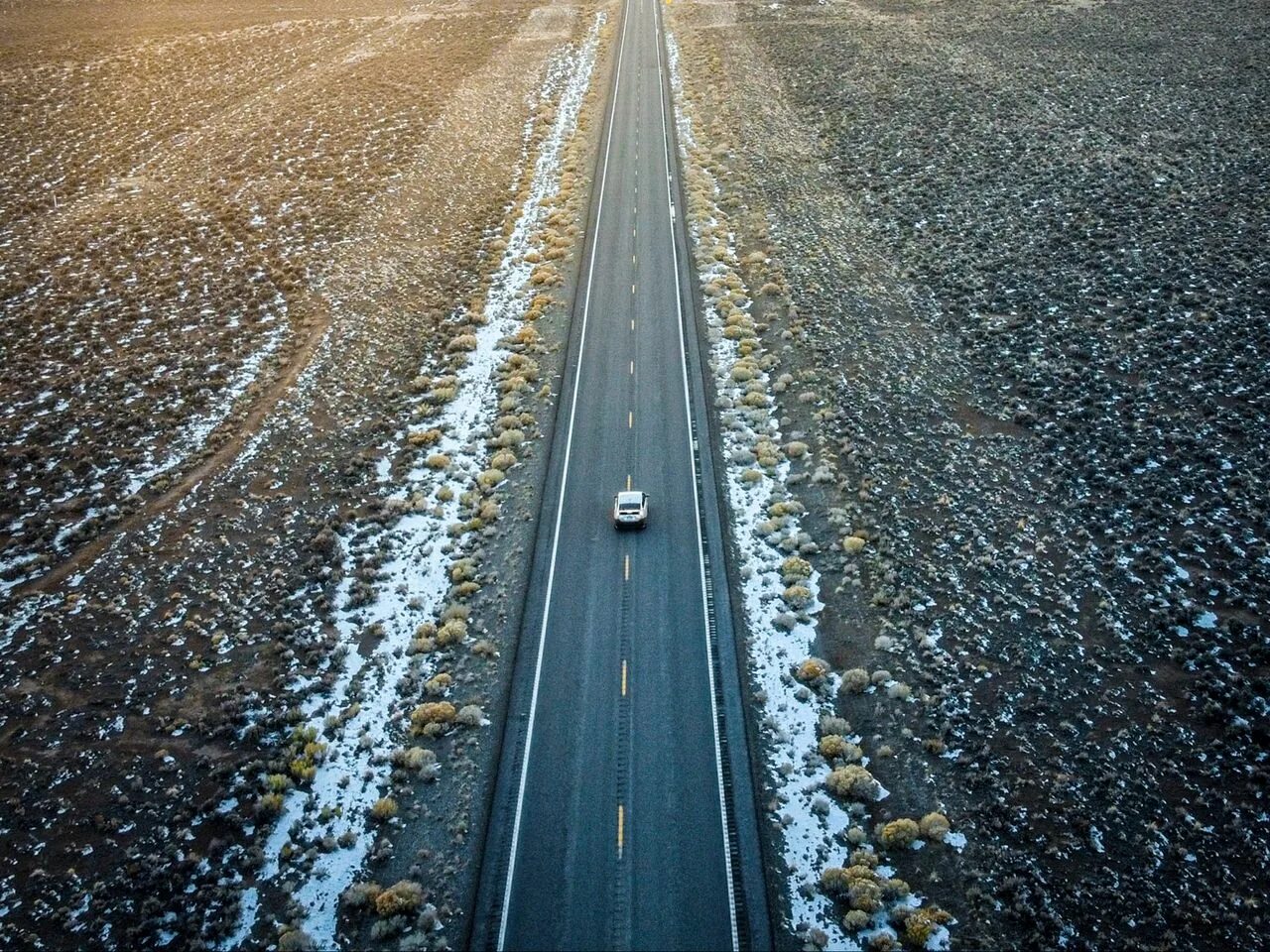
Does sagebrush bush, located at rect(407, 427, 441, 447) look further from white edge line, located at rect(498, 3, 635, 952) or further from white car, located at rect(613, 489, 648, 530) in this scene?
white car, located at rect(613, 489, 648, 530)

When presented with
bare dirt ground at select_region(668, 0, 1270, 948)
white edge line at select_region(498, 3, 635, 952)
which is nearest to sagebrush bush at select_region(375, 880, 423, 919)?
white edge line at select_region(498, 3, 635, 952)

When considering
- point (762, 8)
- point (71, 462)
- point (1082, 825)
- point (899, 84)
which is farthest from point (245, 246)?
point (762, 8)

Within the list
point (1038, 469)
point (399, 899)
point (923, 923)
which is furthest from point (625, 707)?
point (1038, 469)

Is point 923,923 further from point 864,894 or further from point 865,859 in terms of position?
point 865,859

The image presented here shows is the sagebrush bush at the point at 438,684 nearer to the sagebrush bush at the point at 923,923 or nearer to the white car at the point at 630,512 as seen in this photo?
the white car at the point at 630,512

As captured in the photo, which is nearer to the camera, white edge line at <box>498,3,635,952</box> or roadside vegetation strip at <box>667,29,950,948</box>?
roadside vegetation strip at <box>667,29,950,948</box>

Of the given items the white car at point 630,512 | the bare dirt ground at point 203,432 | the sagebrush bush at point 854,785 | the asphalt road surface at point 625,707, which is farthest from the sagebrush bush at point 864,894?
the white car at point 630,512

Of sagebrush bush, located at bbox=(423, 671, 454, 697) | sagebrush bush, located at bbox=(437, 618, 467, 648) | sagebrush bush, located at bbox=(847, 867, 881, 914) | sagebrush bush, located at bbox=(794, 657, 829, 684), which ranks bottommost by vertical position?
sagebrush bush, located at bbox=(847, 867, 881, 914)
